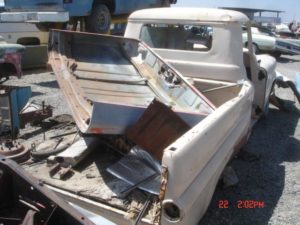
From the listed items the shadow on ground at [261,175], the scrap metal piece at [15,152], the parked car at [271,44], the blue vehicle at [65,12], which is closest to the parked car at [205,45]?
the shadow on ground at [261,175]

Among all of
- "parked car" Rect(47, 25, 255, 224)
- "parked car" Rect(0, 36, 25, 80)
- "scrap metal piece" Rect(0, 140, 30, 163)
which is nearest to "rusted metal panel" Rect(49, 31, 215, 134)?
"parked car" Rect(47, 25, 255, 224)

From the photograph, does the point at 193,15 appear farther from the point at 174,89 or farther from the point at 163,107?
the point at 163,107

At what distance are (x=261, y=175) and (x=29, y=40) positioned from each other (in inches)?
332

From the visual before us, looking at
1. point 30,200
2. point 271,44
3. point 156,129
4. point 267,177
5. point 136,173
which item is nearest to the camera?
point 30,200

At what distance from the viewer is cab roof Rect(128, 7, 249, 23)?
5.11 meters

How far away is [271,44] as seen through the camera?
16.0 meters

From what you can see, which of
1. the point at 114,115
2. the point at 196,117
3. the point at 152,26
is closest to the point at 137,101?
the point at 196,117

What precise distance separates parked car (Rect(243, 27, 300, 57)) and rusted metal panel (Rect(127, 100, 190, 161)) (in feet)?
42.8

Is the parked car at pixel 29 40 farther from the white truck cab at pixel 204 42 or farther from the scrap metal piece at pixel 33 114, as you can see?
the white truck cab at pixel 204 42

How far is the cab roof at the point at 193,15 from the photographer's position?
16.8 feet

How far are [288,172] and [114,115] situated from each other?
100 inches

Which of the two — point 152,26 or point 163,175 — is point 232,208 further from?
point 152,26

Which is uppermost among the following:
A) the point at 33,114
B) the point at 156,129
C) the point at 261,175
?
the point at 156,129
